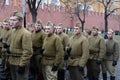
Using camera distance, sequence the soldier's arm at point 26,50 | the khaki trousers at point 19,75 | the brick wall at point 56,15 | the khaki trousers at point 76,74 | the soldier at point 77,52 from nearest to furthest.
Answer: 1. the soldier's arm at point 26,50
2. the khaki trousers at point 19,75
3. the soldier at point 77,52
4. the khaki trousers at point 76,74
5. the brick wall at point 56,15

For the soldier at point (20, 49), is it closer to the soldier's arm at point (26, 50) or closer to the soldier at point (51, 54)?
the soldier's arm at point (26, 50)

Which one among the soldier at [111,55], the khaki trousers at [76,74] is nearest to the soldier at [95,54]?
the soldier at [111,55]

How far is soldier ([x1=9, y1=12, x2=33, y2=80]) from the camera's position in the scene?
7.66 meters

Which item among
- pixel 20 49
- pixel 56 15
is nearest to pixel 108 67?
pixel 20 49

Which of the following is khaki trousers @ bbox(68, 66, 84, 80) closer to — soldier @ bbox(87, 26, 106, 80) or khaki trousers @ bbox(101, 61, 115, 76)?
soldier @ bbox(87, 26, 106, 80)

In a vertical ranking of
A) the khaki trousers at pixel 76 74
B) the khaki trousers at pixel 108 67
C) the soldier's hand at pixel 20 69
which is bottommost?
the khaki trousers at pixel 108 67

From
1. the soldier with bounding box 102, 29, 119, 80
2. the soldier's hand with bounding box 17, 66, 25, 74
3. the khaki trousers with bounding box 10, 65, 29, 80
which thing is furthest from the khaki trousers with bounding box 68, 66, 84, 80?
the soldier with bounding box 102, 29, 119, 80

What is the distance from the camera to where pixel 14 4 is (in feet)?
129

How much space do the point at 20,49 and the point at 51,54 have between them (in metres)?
1.32

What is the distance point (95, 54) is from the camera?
11.1 metres

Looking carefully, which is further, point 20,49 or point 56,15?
point 56,15

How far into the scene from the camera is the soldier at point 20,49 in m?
7.66

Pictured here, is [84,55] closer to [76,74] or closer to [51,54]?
[76,74]

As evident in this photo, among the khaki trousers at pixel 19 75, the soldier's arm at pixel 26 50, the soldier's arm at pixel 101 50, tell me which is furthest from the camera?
the soldier's arm at pixel 101 50
